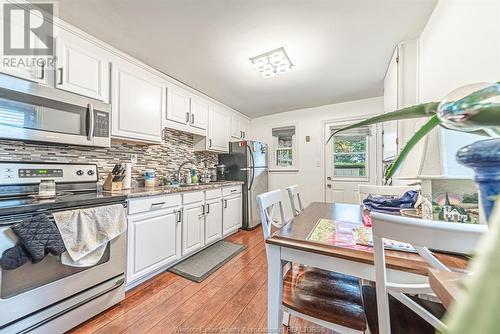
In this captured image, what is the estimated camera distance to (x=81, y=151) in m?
1.87

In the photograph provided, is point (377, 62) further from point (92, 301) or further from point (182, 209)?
point (92, 301)

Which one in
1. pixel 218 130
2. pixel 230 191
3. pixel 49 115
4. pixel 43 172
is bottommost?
pixel 230 191

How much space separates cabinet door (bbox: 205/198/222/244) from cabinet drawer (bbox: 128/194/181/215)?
53 centimetres

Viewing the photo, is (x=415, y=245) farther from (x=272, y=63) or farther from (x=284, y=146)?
(x=284, y=146)

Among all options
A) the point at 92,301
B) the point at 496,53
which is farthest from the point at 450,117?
the point at 92,301

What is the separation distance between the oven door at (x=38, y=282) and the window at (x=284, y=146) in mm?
3094

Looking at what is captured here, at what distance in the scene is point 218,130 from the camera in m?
3.28

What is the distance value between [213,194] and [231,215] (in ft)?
1.83

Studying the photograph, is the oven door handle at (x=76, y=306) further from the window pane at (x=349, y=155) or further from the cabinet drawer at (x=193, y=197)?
the window pane at (x=349, y=155)

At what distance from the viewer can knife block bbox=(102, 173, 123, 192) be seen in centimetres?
188

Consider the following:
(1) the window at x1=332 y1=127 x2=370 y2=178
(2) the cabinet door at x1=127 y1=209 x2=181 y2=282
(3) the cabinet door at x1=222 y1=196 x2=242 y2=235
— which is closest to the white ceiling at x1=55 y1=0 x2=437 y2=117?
(1) the window at x1=332 y1=127 x2=370 y2=178

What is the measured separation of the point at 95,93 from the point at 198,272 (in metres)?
1.87

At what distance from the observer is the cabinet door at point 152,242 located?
5.63ft

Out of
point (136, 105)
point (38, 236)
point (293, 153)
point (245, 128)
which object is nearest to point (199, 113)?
point (136, 105)
